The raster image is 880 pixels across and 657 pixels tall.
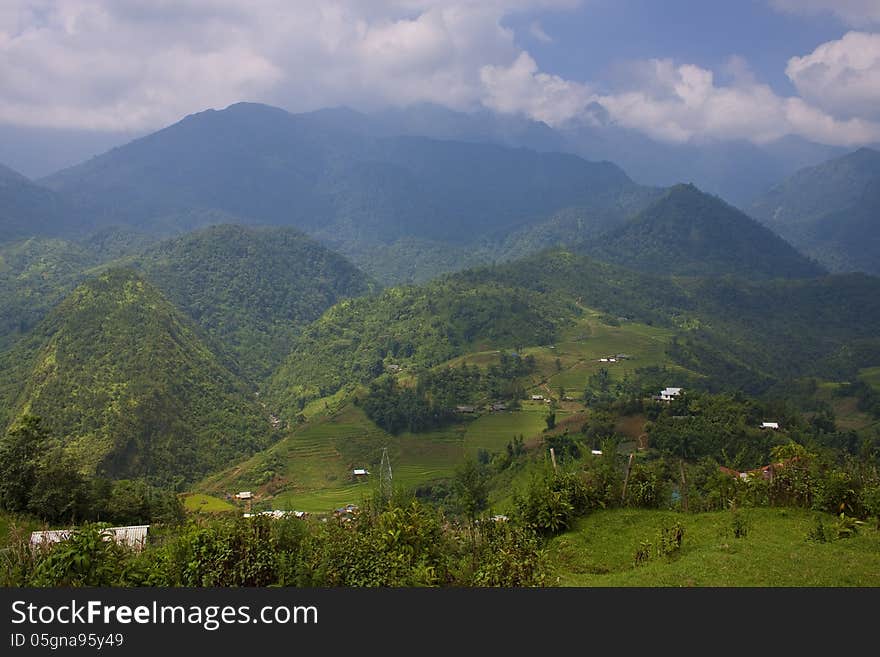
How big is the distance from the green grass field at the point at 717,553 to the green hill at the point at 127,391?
48891mm

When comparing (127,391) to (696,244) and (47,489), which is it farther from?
(696,244)

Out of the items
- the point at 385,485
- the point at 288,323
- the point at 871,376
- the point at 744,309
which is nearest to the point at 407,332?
the point at 288,323

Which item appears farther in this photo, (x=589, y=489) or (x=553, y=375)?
(x=553, y=375)

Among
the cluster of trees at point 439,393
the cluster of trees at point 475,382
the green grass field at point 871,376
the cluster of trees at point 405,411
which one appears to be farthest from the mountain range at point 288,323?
the cluster of trees at point 405,411

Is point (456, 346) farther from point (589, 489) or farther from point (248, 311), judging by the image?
point (589, 489)

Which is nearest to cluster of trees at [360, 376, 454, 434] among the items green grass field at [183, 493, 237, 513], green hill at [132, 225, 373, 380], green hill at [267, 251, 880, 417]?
green hill at [267, 251, 880, 417]

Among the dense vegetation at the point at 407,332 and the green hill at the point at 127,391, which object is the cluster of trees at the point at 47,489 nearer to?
the green hill at the point at 127,391

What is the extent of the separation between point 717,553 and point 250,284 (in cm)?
13155

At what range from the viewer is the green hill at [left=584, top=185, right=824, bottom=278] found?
17500 cm

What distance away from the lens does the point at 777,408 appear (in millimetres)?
46250

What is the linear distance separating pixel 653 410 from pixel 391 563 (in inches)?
1628

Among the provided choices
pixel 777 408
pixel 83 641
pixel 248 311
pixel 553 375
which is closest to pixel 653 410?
pixel 777 408

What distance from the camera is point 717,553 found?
11570 mm

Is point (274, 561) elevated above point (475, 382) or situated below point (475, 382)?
above
